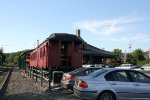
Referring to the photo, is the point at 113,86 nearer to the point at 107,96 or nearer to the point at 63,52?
the point at 107,96

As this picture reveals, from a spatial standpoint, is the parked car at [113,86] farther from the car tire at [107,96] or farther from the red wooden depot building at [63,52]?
the red wooden depot building at [63,52]

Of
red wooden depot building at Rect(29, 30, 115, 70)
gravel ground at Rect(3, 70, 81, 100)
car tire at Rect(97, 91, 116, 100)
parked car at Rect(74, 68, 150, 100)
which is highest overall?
red wooden depot building at Rect(29, 30, 115, 70)

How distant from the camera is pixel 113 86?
1202 centimetres

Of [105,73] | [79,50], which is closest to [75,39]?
[79,50]

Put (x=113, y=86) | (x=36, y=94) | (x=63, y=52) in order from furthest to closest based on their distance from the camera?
1. (x=63, y=52)
2. (x=36, y=94)
3. (x=113, y=86)

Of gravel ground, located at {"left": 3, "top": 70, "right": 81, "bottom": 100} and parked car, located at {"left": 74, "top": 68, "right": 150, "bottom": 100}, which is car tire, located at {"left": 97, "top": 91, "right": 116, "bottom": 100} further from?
gravel ground, located at {"left": 3, "top": 70, "right": 81, "bottom": 100}

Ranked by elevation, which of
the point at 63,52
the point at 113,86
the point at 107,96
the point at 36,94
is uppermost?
the point at 63,52

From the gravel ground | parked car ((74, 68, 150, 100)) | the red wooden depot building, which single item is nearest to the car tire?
parked car ((74, 68, 150, 100))

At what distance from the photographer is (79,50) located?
25.8m

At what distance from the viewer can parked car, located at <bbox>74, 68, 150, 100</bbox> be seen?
11.9m

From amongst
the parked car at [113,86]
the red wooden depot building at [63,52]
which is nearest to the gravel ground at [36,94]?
the parked car at [113,86]

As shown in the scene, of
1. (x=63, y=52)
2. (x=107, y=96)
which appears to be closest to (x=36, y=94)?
(x=107, y=96)

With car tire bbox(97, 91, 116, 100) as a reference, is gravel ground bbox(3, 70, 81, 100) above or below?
below

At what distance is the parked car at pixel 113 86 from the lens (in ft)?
39.0
